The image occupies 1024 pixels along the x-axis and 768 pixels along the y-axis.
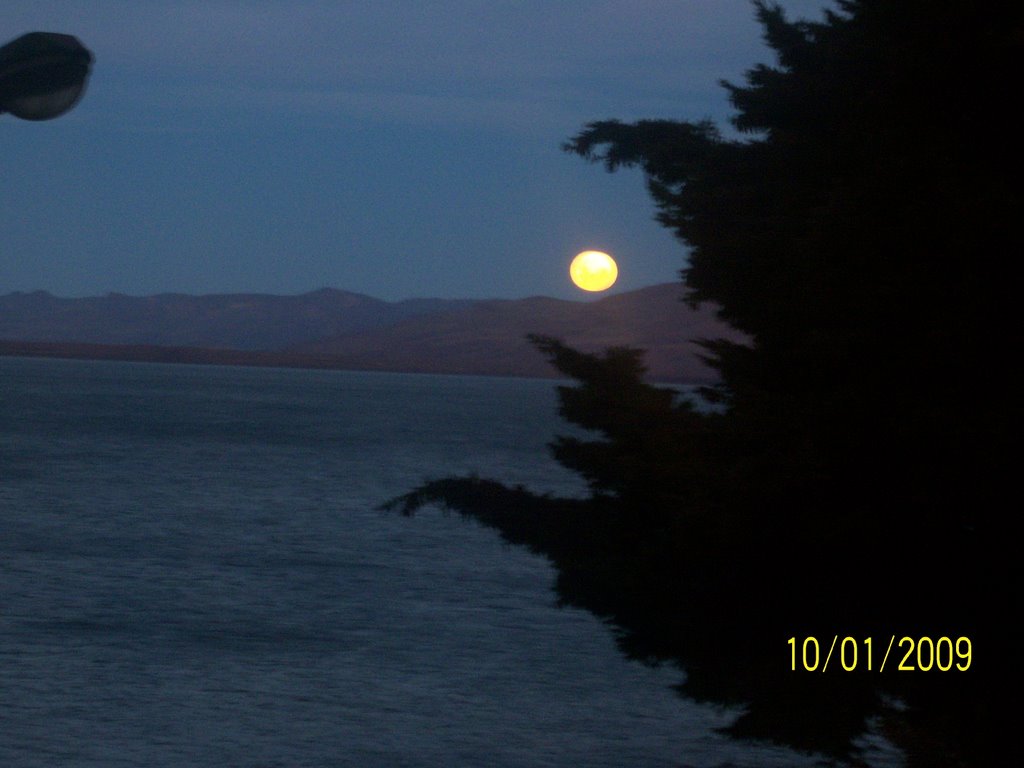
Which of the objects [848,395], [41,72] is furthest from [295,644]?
[41,72]

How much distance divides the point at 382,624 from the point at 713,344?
51.6ft

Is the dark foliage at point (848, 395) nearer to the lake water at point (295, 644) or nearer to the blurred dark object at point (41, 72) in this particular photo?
the blurred dark object at point (41, 72)

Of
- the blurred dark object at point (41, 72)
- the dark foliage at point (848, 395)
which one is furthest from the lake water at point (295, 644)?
the blurred dark object at point (41, 72)

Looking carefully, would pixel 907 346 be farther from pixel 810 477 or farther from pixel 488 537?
pixel 488 537

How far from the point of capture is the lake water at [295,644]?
14.1m

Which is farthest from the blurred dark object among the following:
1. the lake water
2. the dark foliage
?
the lake water

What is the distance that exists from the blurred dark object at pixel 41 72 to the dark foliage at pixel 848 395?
12.7 ft

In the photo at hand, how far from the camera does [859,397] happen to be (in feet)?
19.0

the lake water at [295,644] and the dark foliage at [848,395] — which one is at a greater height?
the dark foliage at [848,395]

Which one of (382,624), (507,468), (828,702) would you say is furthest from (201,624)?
(507,468)

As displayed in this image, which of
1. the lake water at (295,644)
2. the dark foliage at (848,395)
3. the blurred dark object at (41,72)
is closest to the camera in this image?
the blurred dark object at (41,72)

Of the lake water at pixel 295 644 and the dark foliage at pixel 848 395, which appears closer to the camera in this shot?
the dark foliage at pixel 848 395

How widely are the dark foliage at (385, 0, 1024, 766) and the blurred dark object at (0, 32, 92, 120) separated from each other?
3.88 metres

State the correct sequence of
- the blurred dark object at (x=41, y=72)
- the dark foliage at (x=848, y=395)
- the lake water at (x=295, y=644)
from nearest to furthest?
the blurred dark object at (x=41, y=72) → the dark foliage at (x=848, y=395) → the lake water at (x=295, y=644)
